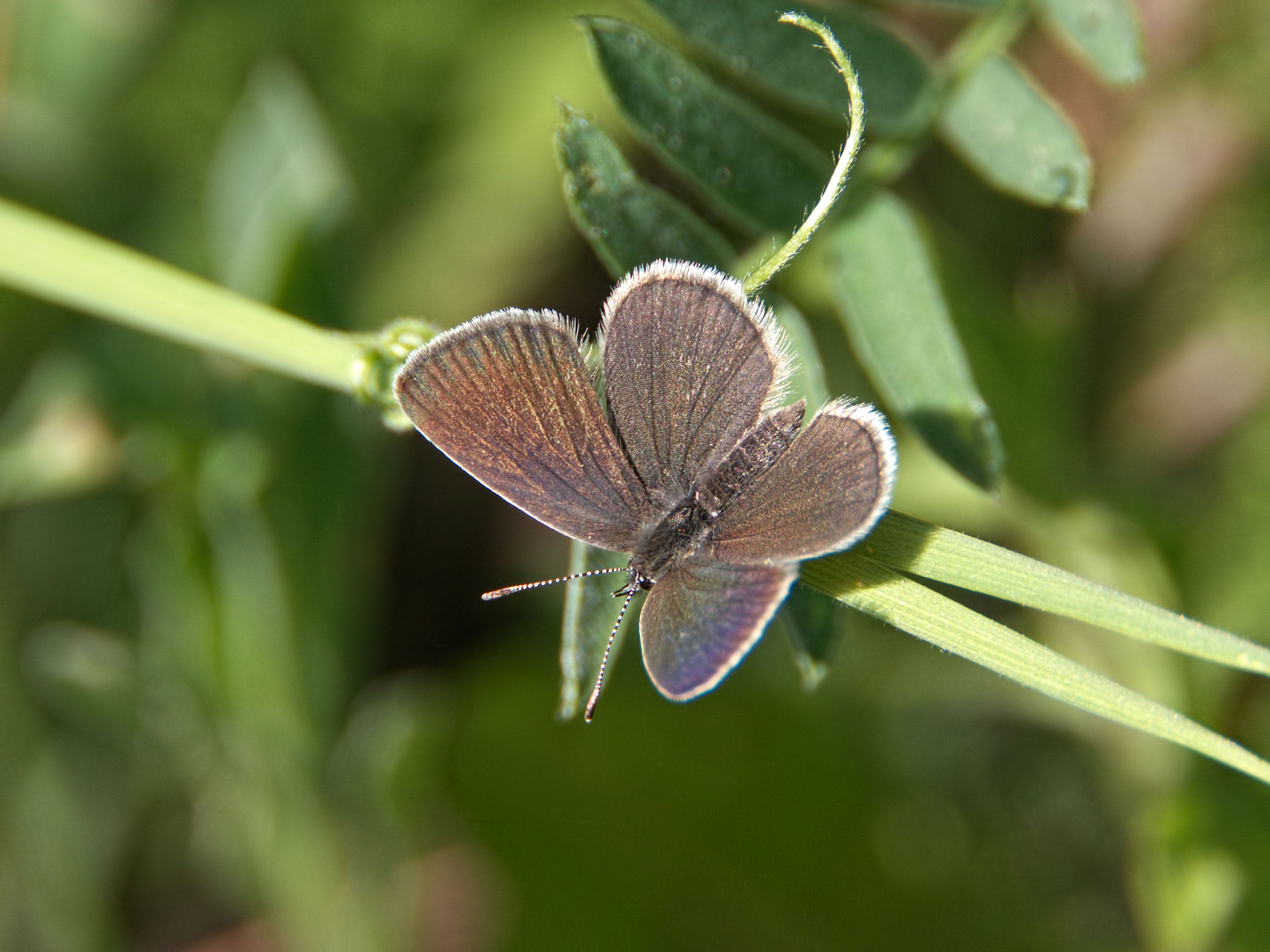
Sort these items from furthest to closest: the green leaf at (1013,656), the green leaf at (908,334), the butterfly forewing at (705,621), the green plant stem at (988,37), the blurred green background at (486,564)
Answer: the blurred green background at (486,564), the green plant stem at (988,37), the green leaf at (908,334), the butterfly forewing at (705,621), the green leaf at (1013,656)

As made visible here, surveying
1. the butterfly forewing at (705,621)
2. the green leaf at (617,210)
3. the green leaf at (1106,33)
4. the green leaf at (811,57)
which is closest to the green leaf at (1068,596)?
the butterfly forewing at (705,621)

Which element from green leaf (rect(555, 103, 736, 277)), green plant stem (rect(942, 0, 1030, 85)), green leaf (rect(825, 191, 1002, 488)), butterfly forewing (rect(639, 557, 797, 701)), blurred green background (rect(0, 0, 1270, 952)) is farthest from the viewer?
blurred green background (rect(0, 0, 1270, 952))

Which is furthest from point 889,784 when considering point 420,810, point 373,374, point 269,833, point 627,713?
point 373,374

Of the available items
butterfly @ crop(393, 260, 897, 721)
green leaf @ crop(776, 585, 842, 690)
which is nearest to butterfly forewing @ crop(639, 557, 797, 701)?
butterfly @ crop(393, 260, 897, 721)

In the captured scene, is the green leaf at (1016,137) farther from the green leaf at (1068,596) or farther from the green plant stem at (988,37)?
the green leaf at (1068,596)

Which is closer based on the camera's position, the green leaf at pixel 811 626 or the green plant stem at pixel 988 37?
the green leaf at pixel 811 626

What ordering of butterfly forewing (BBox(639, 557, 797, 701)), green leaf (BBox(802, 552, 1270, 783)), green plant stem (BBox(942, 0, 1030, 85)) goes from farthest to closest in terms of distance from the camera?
green plant stem (BBox(942, 0, 1030, 85)) → butterfly forewing (BBox(639, 557, 797, 701)) → green leaf (BBox(802, 552, 1270, 783))

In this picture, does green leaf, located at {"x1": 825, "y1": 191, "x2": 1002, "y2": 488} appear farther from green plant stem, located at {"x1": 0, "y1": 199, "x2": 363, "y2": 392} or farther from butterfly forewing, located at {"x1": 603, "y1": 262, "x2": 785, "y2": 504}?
green plant stem, located at {"x1": 0, "y1": 199, "x2": 363, "y2": 392}

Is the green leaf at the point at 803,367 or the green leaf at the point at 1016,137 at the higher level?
the green leaf at the point at 1016,137
